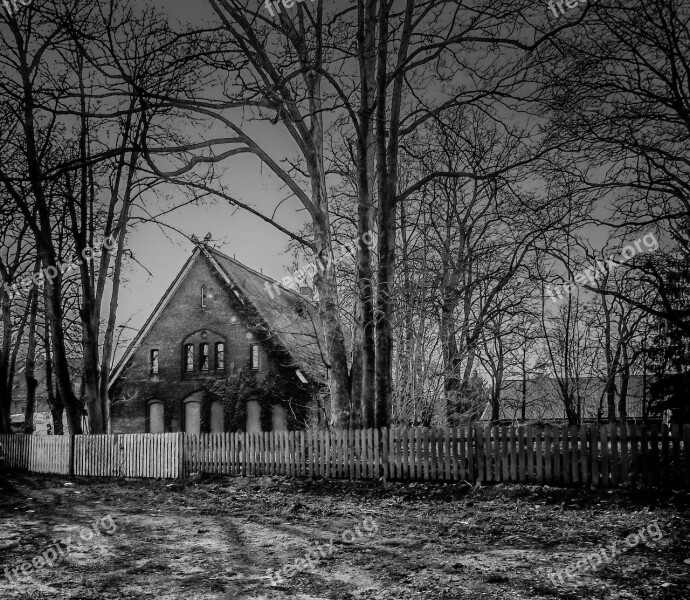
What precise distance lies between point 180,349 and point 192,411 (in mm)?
3216

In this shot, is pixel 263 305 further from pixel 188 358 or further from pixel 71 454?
pixel 71 454

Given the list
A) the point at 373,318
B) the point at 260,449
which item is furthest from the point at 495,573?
the point at 260,449

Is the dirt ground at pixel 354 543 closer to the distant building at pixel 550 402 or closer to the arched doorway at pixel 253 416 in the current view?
the distant building at pixel 550 402

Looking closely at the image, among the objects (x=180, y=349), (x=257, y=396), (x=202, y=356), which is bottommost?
(x=257, y=396)

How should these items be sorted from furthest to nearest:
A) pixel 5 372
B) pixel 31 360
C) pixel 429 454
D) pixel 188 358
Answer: pixel 188 358, pixel 31 360, pixel 5 372, pixel 429 454

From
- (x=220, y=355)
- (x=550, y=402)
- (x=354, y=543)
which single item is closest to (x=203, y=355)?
(x=220, y=355)

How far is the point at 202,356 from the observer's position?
29.8 meters

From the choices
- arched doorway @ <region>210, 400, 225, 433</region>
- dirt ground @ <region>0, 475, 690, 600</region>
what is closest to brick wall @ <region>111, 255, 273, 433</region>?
arched doorway @ <region>210, 400, 225, 433</region>

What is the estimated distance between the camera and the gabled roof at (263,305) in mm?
27203

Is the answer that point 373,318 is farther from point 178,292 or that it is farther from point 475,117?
point 178,292

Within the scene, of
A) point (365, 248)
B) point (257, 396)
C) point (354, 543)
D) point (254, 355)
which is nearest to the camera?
point (354, 543)

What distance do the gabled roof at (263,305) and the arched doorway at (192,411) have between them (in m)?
3.99

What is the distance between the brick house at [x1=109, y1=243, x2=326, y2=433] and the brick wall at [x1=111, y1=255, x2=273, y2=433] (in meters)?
0.05

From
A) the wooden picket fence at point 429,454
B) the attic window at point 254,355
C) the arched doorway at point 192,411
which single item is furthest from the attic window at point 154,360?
the wooden picket fence at point 429,454
